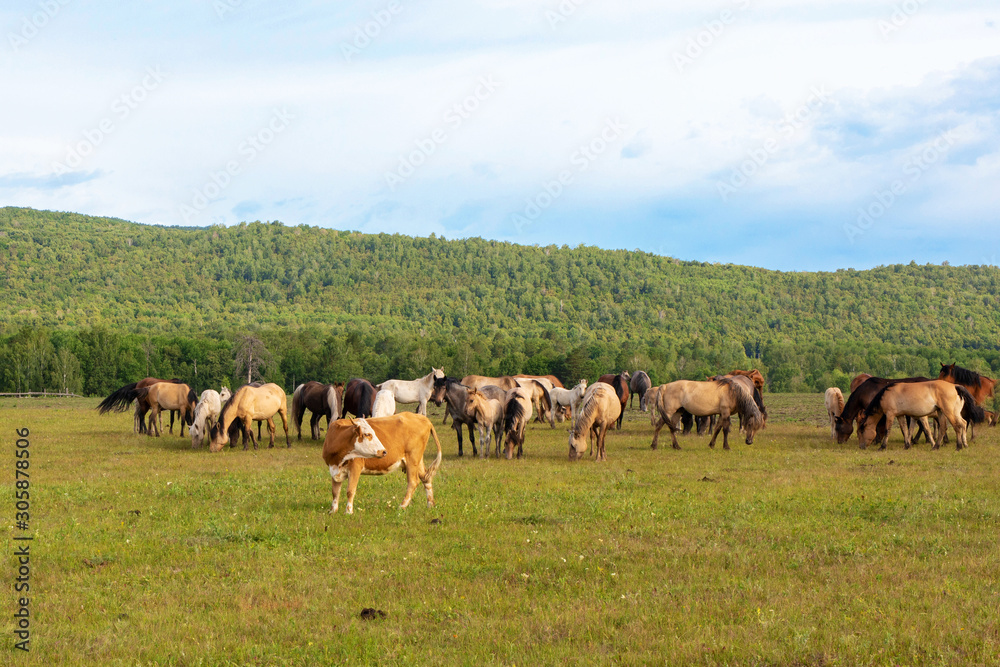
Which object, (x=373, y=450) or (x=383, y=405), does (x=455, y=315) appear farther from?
(x=373, y=450)

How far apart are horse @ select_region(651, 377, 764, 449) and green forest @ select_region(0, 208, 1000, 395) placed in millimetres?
60217

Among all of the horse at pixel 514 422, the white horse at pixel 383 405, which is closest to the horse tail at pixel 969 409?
the horse at pixel 514 422

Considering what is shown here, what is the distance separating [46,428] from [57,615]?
84.5 ft

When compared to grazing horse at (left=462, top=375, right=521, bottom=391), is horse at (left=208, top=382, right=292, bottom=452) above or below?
below

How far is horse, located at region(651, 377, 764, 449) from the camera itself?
845 inches

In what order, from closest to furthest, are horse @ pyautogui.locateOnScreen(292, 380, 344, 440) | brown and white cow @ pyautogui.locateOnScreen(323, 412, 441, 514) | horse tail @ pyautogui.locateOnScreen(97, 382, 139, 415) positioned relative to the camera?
A: brown and white cow @ pyautogui.locateOnScreen(323, 412, 441, 514)
horse @ pyautogui.locateOnScreen(292, 380, 344, 440)
horse tail @ pyautogui.locateOnScreen(97, 382, 139, 415)

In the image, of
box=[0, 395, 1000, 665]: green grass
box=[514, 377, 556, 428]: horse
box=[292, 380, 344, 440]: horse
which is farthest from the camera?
box=[514, 377, 556, 428]: horse

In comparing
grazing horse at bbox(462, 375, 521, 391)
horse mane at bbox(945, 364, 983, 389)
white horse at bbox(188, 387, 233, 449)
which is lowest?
white horse at bbox(188, 387, 233, 449)

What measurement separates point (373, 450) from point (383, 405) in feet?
39.0

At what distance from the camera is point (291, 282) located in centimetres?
18488

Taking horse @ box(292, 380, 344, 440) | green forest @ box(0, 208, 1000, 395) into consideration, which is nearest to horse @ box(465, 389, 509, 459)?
horse @ box(292, 380, 344, 440)

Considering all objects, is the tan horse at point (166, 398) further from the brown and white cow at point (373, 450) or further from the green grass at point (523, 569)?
the brown and white cow at point (373, 450)

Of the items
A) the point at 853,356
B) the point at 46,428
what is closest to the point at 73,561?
the point at 46,428

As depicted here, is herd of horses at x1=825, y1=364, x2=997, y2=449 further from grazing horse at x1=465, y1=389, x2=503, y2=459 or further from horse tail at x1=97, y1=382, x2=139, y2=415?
horse tail at x1=97, y1=382, x2=139, y2=415
